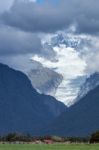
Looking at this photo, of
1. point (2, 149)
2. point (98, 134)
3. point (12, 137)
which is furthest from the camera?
point (12, 137)

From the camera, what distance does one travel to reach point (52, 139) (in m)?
93.1

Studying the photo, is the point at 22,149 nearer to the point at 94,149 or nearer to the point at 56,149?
the point at 56,149

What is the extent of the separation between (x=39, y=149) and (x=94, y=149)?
639 centimetres

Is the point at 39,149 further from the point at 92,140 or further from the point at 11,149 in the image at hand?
the point at 92,140

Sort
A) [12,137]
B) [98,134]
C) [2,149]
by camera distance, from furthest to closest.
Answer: [12,137], [98,134], [2,149]

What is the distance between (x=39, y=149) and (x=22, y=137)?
112ft

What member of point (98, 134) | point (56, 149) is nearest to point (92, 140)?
point (98, 134)

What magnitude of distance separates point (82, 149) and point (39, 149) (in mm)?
5166

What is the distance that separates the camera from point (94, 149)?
6638 cm

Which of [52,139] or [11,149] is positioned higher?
[52,139]

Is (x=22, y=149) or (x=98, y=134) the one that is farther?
(x=98, y=134)

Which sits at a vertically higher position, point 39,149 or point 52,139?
point 52,139

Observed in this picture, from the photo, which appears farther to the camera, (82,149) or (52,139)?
(52,139)

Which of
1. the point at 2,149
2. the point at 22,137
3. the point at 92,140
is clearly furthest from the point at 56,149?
the point at 22,137
